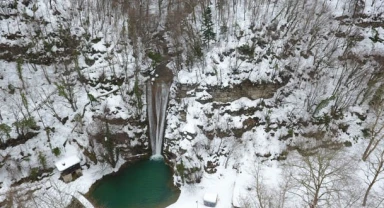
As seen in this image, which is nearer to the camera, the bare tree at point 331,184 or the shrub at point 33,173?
the bare tree at point 331,184

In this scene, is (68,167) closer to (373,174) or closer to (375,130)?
(373,174)

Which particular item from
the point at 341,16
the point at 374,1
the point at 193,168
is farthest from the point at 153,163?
the point at 374,1

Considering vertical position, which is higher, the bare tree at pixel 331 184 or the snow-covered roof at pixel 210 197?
the bare tree at pixel 331 184

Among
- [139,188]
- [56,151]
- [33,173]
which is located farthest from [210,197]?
[33,173]

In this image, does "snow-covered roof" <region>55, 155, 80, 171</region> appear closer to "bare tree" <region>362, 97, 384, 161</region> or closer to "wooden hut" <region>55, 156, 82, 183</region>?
"wooden hut" <region>55, 156, 82, 183</region>

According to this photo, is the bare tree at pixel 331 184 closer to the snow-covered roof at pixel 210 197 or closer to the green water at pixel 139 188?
the snow-covered roof at pixel 210 197

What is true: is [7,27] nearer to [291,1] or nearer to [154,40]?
[154,40]

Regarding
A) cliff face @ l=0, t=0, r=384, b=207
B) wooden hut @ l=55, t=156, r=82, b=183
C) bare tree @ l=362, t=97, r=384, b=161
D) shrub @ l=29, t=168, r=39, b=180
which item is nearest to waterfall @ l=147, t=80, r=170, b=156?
cliff face @ l=0, t=0, r=384, b=207

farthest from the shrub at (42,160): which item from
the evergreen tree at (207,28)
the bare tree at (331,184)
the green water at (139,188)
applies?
the bare tree at (331,184)
